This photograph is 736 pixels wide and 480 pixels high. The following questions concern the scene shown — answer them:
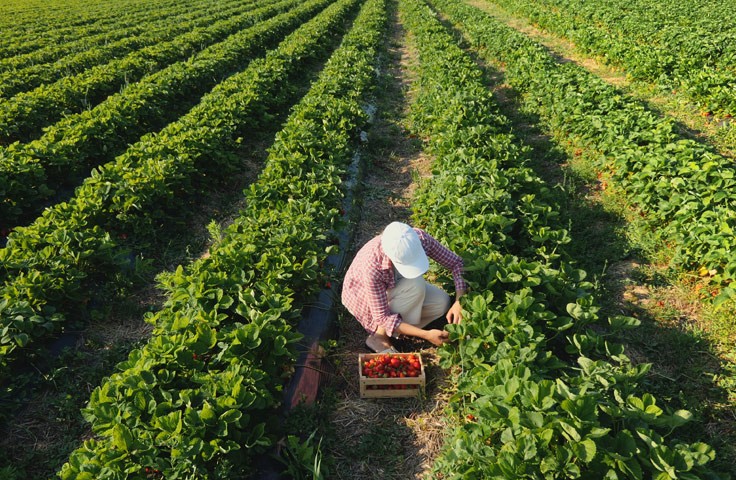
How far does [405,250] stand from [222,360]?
65.1 inches

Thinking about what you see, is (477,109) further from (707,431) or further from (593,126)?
(707,431)

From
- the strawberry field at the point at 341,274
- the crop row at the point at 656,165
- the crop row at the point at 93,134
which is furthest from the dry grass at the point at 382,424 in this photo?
the crop row at the point at 93,134

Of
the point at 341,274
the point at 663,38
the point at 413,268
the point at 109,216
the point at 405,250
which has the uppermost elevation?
the point at 663,38

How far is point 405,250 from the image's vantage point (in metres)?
3.71

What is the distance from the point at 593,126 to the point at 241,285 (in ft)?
23.1

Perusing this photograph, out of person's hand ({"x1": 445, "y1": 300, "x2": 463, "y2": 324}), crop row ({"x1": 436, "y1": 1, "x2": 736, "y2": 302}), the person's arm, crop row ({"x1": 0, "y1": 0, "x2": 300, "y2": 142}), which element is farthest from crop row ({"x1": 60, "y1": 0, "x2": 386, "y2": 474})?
crop row ({"x1": 0, "y1": 0, "x2": 300, "y2": 142})

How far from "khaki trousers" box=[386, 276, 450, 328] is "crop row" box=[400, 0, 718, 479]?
39 centimetres

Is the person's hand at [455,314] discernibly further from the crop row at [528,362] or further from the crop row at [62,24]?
the crop row at [62,24]

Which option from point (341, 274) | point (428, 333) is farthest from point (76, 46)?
point (428, 333)

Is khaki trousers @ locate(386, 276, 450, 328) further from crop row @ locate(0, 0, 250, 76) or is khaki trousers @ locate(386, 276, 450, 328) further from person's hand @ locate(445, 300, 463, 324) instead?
crop row @ locate(0, 0, 250, 76)

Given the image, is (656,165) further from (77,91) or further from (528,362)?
(77,91)

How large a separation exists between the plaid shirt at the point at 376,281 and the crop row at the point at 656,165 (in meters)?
2.94

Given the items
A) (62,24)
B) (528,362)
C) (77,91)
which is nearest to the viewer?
(528,362)

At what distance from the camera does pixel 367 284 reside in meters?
4.02
